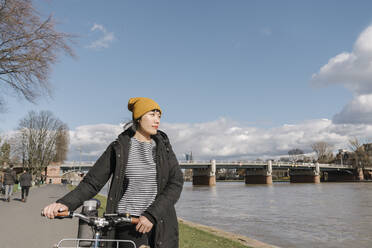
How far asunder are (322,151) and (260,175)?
33.3 m

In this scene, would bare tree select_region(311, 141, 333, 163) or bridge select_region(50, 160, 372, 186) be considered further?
bare tree select_region(311, 141, 333, 163)

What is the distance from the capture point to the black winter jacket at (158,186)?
2105 mm

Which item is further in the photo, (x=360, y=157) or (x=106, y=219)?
(x=360, y=157)

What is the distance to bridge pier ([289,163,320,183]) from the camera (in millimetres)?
84562

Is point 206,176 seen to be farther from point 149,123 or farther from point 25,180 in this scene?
point 149,123

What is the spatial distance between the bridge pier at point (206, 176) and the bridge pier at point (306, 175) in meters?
29.7

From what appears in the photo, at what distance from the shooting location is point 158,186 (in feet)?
7.39

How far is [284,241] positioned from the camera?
9.23 m

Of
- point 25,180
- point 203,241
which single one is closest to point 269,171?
point 25,180

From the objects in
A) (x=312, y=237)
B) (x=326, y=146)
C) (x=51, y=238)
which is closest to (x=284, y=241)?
(x=312, y=237)

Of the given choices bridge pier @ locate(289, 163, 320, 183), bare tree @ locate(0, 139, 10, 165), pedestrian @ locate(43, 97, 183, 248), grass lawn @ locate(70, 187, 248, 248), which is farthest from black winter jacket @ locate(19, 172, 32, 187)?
bridge pier @ locate(289, 163, 320, 183)

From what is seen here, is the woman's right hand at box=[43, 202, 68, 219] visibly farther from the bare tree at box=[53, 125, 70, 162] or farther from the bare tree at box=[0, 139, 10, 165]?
the bare tree at box=[53, 125, 70, 162]

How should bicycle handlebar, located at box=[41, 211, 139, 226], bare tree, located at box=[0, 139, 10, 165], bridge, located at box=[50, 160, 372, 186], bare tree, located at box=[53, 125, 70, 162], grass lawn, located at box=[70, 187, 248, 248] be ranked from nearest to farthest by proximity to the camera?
bicycle handlebar, located at box=[41, 211, 139, 226]
grass lawn, located at box=[70, 187, 248, 248]
bare tree, located at box=[0, 139, 10, 165]
bare tree, located at box=[53, 125, 70, 162]
bridge, located at box=[50, 160, 372, 186]

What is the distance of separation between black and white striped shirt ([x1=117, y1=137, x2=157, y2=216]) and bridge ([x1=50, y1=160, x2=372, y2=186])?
2598 inches
